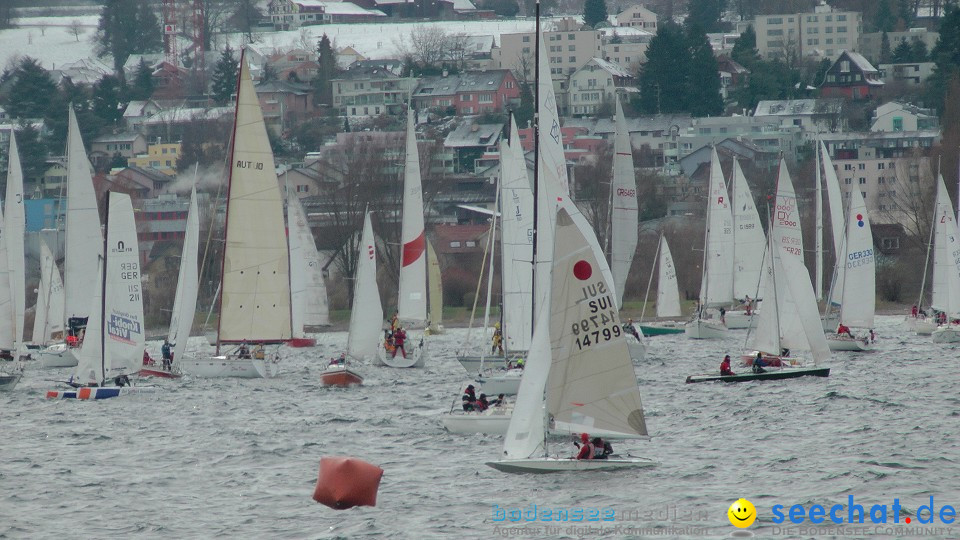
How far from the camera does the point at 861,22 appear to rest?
6304 inches

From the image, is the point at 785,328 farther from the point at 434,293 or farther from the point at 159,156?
the point at 159,156

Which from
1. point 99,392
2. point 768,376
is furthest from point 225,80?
point 768,376

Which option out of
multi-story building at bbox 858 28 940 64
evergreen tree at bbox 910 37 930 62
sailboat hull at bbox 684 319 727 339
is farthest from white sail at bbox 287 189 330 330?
multi-story building at bbox 858 28 940 64

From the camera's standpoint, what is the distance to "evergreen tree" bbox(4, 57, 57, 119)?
128 m

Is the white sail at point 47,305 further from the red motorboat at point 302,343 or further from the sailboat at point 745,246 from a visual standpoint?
the sailboat at point 745,246

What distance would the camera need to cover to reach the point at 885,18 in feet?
512

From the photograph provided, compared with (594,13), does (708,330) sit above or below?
below

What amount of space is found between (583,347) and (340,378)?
50.4 feet

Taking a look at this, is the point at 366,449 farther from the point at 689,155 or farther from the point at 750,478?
the point at 689,155

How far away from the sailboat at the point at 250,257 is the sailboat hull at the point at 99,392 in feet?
9.12

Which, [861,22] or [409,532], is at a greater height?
[861,22]

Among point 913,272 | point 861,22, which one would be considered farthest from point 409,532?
point 861,22

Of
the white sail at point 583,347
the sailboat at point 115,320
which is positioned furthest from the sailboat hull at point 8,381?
the white sail at point 583,347

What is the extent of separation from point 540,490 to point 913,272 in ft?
154
